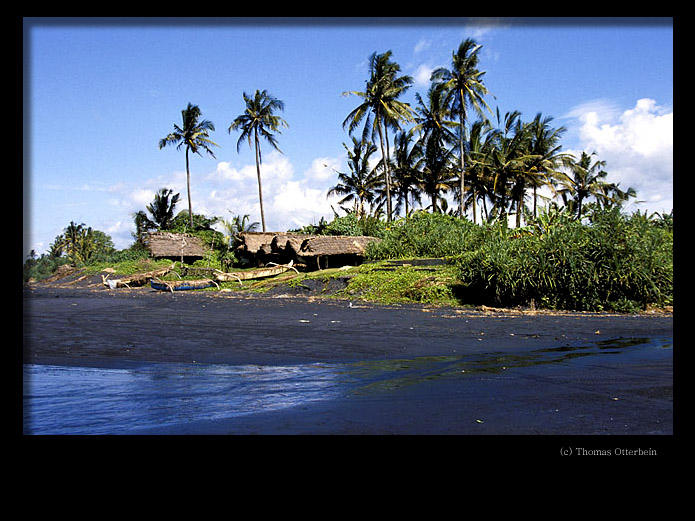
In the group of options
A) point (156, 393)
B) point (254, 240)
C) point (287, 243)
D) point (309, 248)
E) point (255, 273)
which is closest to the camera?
point (156, 393)

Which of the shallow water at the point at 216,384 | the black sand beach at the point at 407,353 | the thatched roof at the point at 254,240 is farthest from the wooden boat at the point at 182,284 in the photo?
the shallow water at the point at 216,384

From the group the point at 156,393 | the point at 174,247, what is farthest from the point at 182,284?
the point at 156,393

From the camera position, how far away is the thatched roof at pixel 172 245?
32.4 m

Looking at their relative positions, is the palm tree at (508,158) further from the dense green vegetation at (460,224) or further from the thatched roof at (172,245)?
the thatched roof at (172,245)

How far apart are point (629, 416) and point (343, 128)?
1227 inches

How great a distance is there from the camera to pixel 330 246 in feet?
71.5

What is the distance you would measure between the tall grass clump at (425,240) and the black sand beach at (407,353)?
6936mm

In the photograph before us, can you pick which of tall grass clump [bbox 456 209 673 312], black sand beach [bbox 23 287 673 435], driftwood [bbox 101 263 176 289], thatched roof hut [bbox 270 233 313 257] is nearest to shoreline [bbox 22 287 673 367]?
black sand beach [bbox 23 287 673 435]

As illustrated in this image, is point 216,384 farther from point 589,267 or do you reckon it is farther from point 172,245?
point 172,245

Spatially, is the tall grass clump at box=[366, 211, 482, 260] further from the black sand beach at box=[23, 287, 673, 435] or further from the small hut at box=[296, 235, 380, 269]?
the black sand beach at box=[23, 287, 673, 435]

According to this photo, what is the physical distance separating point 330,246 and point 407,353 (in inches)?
605
